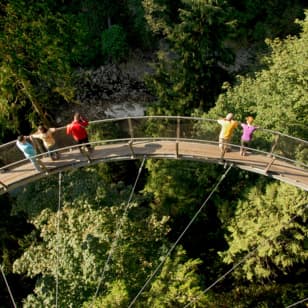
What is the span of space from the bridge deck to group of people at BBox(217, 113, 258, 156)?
12.4 inches

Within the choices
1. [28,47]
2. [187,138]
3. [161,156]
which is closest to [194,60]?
[187,138]

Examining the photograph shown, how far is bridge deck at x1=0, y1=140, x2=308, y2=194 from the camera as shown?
1331 centimetres

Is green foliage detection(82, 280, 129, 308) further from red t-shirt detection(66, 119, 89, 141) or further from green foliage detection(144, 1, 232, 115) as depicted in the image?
green foliage detection(144, 1, 232, 115)

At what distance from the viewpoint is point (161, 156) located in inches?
559

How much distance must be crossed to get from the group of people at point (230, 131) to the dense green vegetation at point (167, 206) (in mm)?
3223

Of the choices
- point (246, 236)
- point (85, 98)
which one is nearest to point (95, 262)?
point (246, 236)

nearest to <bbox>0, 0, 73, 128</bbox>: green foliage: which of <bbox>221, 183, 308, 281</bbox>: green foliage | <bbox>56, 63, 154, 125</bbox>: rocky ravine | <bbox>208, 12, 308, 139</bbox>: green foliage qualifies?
<bbox>208, 12, 308, 139</bbox>: green foliage

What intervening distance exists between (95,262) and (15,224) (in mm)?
8339

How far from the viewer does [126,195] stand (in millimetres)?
17766

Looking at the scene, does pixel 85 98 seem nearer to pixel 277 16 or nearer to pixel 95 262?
pixel 277 16

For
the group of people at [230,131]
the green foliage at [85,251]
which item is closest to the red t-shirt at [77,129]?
the green foliage at [85,251]

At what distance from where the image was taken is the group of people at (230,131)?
13.0 m

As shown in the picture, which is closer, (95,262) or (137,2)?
(95,262)

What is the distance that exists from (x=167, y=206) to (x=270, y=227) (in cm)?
518
